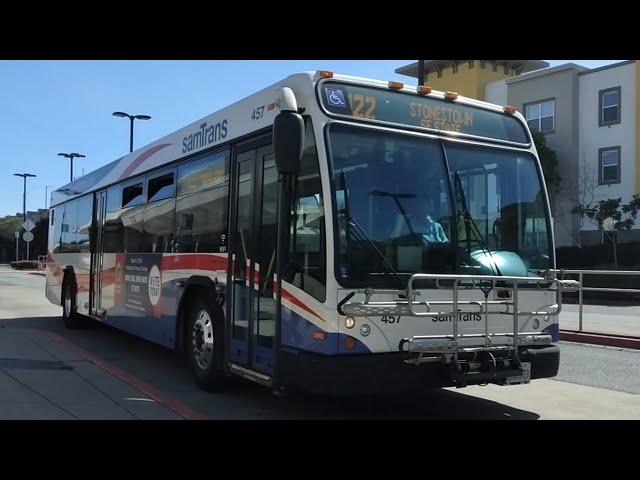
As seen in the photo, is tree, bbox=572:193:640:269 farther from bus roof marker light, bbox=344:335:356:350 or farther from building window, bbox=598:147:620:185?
bus roof marker light, bbox=344:335:356:350

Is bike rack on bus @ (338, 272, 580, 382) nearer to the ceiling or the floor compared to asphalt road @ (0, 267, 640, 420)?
nearer to the ceiling

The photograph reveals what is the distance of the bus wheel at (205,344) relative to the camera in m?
6.82

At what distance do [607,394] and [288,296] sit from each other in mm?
4250

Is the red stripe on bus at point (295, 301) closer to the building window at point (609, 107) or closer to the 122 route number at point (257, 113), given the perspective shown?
the 122 route number at point (257, 113)

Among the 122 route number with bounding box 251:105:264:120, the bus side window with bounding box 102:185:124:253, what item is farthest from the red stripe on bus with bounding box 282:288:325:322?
the bus side window with bounding box 102:185:124:253

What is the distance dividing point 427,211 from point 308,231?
1089 millimetres

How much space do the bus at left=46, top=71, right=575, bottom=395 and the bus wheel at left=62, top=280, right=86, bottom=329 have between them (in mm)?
6210

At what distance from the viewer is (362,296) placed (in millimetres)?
5277

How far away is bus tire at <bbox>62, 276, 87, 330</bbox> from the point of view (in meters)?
12.8

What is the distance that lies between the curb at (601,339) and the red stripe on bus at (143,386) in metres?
8.02

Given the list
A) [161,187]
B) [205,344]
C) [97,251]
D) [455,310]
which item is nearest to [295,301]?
[455,310]

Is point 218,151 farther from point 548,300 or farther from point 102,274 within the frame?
point 102,274
